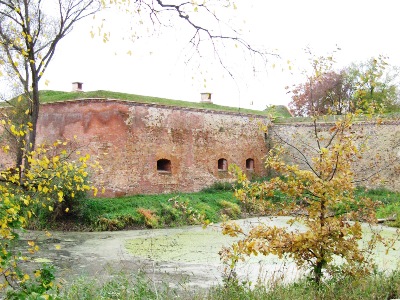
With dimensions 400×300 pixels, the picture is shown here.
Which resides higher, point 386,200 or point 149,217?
point 386,200

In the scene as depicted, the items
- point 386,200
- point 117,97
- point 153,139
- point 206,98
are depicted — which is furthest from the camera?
point 206,98

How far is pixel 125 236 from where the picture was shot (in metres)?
14.1

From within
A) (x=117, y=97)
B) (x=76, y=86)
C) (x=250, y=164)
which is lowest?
(x=250, y=164)

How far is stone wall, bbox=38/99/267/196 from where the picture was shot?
17.7 metres

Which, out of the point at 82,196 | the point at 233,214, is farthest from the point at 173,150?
the point at 82,196

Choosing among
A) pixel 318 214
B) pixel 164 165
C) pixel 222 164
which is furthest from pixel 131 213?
pixel 318 214

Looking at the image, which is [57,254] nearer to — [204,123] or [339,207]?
[339,207]

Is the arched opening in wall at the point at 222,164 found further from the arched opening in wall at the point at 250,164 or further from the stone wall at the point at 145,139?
the arched opening in wall at the point at 250,164

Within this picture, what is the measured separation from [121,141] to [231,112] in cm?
594

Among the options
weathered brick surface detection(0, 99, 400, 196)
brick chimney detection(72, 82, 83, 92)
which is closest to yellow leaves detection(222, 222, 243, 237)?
weathered brick surface detection(0, 99, 400, 196)

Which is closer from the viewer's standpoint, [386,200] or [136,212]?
[136,212]

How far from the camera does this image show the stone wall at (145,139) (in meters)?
17.7

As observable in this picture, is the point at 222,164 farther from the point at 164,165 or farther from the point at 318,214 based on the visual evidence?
the point at 318,214

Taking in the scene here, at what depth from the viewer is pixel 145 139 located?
18656 mm
